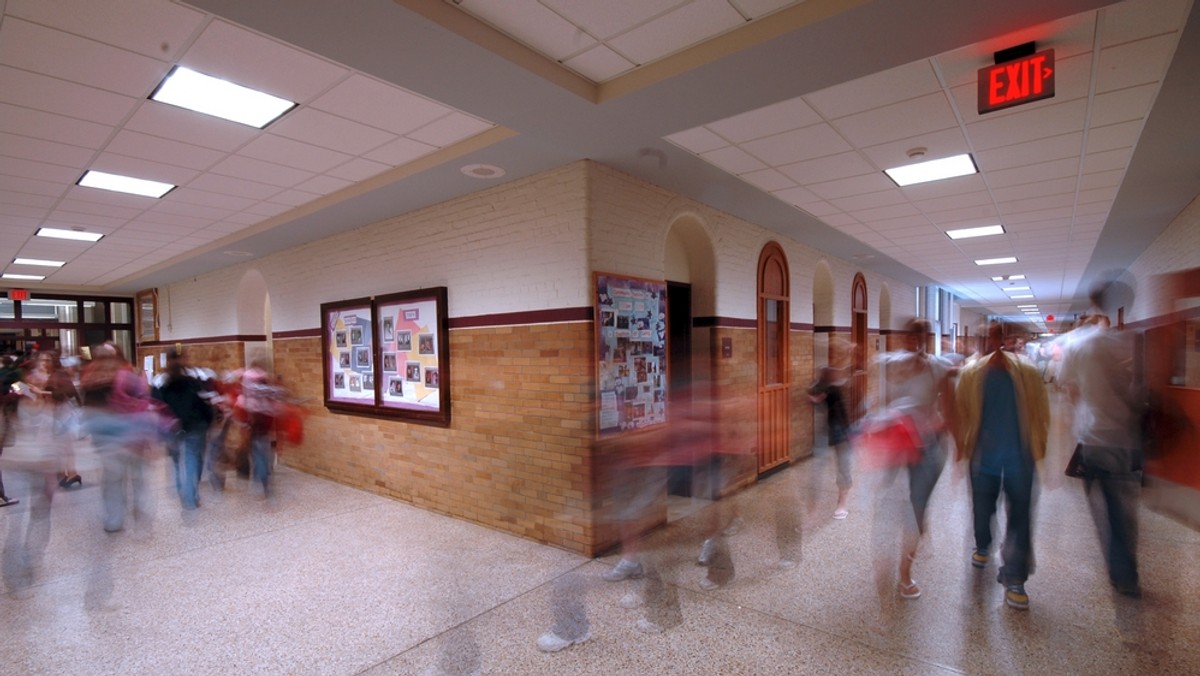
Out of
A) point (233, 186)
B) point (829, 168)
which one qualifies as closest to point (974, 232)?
point (829, 168)

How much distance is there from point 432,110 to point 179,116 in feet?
5.60

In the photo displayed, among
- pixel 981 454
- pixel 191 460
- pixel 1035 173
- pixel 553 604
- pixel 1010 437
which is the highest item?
pixel 1035 173

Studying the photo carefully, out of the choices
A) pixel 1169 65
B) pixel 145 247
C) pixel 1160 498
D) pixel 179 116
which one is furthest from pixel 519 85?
pixel 145 247

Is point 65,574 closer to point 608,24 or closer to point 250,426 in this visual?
point 250,426

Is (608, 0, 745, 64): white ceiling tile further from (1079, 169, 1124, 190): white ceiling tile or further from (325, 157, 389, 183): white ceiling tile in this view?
(1079, 169, 1124, 190): white ceiling tile

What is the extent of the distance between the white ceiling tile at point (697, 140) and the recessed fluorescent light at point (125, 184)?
4.75 meters

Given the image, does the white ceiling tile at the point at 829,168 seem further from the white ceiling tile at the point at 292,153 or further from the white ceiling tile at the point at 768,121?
the white ceiling tile at the point at 292,153

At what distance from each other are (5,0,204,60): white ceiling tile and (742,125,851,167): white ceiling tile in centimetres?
353

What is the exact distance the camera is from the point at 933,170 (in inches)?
184

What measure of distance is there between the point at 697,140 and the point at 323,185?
11.6 feet

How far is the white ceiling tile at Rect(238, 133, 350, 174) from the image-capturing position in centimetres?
396

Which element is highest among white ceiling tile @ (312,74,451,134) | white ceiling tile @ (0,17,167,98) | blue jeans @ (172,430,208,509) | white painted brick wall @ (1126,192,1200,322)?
white ceiling tile @ (0,17,167,98)

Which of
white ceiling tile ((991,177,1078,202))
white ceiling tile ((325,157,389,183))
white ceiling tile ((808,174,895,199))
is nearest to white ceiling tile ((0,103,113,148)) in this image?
white ceiling tile ((325,157,389,183))

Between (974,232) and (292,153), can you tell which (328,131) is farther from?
(974,232)
